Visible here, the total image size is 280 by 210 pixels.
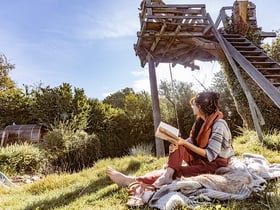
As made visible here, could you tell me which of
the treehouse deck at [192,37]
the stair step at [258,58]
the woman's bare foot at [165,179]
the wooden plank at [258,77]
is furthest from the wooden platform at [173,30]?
the woman's bare foot at [165,179]

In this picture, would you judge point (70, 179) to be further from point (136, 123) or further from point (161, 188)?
point (136, 123)

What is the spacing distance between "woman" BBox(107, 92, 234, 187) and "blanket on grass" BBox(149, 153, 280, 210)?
0.18 m

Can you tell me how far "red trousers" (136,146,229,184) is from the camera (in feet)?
8.79

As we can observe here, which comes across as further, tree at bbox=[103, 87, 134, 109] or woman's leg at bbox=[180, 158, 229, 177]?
tree at bbox=[103, 87, 134, 109]

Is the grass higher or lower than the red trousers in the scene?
lower

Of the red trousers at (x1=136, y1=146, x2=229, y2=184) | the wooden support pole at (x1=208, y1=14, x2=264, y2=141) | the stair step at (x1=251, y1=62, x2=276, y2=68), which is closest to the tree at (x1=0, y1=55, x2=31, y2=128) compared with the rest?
the wooden support pole at (x1=208, y1=14, x2=264, y2=141)

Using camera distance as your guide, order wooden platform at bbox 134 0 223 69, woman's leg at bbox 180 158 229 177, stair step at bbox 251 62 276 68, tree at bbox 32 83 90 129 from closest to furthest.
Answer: woman's leg at bbox 180 158 229 177 < stair step at bbox 251 62 276 68 < wooden platform at bbox 134 0 223 69 < tree at bbox 32 83 90 129

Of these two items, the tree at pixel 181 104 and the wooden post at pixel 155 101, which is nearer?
the wooden post at pixel 155 101

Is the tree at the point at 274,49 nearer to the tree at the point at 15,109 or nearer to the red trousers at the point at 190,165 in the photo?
the red trousers at the point at 190,165

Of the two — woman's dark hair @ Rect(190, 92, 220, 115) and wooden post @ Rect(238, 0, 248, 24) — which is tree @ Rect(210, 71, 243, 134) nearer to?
wooden post @ Rect(238, 0, 248, 24)

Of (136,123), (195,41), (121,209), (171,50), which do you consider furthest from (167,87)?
(121,209)

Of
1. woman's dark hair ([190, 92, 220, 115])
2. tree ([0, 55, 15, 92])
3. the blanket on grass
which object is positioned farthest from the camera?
tree ([0, 55, 15, 92])

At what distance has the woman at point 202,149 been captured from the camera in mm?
2682

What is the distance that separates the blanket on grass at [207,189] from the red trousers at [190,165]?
142 mm
